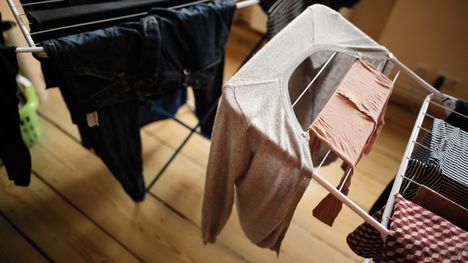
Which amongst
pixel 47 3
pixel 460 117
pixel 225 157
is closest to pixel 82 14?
pixel 47 3

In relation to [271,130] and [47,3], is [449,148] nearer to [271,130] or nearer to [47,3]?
[271,130]

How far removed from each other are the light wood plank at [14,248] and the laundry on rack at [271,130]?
0.74 metres

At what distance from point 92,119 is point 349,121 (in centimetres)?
72

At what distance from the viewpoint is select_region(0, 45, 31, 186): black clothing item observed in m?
0.70

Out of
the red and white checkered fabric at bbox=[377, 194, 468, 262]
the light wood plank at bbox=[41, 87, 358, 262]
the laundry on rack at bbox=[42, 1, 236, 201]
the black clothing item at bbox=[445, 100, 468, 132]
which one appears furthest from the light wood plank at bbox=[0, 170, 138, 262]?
the black clothing item at bbox=[445, 100, 468, 132]

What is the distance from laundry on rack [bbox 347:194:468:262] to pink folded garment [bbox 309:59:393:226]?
140mm

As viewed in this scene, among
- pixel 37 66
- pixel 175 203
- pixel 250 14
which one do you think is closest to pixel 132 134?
pixel 175 203

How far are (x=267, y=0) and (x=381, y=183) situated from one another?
45.1 inches

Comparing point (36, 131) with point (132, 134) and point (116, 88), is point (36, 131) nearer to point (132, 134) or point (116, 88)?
point (132, 134)

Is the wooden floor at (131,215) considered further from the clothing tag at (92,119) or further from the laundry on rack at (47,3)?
the laundry on rack at (47,3)

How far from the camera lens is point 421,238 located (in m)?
0.58

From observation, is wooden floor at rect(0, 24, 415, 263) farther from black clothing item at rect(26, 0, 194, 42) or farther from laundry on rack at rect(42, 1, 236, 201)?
black clothing item at rect(26, 0, 194, 42)

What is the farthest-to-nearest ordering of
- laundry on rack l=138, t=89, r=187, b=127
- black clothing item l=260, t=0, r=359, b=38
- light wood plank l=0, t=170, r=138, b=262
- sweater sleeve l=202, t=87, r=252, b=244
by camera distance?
laundry on rack l=138, t=89, r=187, b=127
light wood plank l=0, t=170, r=138, b=262
black clothing item l=260, t=0, r=359, b=38
sweater sleeve l=202, t=87, r=252, b=244

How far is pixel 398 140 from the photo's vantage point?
6.07 ft
